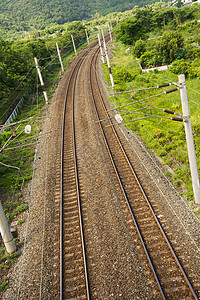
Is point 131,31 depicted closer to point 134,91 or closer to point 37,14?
point 134,91

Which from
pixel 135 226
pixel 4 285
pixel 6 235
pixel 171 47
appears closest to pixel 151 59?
pixel 171 47

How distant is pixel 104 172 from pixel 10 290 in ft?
26.2

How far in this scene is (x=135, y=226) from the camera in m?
11.3

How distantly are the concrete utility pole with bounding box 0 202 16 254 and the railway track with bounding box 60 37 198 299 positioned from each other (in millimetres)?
2190

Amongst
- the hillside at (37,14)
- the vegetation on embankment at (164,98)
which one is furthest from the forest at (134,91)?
the hillside at (37,14)

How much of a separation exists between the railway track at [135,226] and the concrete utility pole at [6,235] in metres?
2.19

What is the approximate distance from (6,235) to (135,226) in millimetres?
5525

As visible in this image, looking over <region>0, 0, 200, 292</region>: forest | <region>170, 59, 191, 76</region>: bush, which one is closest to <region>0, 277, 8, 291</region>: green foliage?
<region>0, 0, 200, 292</region>: forest

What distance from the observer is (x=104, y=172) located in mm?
15773

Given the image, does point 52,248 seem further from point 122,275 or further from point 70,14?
point 70,14

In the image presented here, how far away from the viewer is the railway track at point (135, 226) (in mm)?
8875

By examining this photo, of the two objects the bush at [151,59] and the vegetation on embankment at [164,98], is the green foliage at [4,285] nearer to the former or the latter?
the vegetation on embankment at [164,98]

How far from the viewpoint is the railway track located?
Answer: 8.88 metres

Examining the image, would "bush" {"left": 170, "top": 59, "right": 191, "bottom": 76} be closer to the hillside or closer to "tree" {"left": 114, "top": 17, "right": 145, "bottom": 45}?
"tree" {"left": 114, "top": 17, "right": 145, "bottom": 45}
